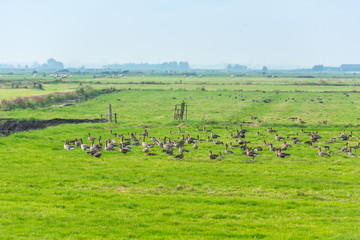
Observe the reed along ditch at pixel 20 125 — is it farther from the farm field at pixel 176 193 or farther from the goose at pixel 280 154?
the goose at pixel 280 154

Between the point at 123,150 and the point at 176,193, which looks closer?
the point at 176,193

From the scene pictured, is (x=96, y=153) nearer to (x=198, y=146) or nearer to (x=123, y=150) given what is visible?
(x=123, y=150)

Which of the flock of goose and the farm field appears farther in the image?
the flock of goose

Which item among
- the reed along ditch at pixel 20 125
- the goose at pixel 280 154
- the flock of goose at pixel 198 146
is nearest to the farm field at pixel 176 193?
the goose at pixel 280 154

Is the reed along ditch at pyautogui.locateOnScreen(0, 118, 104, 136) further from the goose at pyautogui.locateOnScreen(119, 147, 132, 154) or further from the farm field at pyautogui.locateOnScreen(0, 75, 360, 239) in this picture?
the goose at pyautogui.locateOnScreen(119, 147, 132, 154)

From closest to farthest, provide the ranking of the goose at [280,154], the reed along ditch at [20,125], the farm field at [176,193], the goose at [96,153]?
the farm field at [176,193] → the goose at [96,153] → the goose at [280,154] → the reed along ditch at [20,125]

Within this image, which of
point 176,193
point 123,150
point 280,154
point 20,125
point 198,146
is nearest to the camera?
point 176,193

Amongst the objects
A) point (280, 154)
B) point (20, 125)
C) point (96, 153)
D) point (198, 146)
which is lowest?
point (20, 125)

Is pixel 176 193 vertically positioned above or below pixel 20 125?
above

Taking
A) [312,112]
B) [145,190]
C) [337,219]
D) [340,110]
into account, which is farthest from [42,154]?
[340,110]

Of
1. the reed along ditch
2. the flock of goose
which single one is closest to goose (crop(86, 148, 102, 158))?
the flock of goose

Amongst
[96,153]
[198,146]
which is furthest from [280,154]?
Result: [96,153]

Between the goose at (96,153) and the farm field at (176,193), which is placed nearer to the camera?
the farm field at (176,193)

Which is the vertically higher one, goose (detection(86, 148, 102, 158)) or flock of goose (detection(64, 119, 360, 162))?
goose (detection(86, 148, 102, 158))
